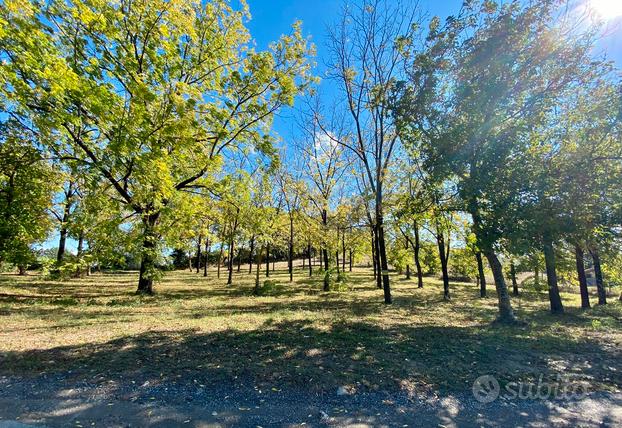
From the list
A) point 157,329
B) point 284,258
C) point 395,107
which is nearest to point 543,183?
point 395,107

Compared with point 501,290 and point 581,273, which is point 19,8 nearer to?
point 501,290

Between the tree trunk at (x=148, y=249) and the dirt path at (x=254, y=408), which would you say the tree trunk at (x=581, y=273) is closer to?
the dirt path at (x=254, y=408)

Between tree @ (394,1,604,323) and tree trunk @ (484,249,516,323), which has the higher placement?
tree @ (394,1,604,323)

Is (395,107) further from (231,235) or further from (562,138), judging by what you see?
(231,235)

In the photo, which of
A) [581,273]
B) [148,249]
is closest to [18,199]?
[148,249]

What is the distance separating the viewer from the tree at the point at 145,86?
6.22m

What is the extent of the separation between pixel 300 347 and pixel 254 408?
93.7 inches

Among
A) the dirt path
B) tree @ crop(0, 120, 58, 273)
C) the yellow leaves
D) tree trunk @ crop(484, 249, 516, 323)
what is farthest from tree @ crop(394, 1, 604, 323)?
tree @ crop(0, 120, 58, 273)

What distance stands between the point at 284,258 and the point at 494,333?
4910 cm

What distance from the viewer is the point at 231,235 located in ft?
58.8

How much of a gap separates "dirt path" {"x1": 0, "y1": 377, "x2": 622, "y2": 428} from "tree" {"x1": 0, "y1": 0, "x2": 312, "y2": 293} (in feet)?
17.0

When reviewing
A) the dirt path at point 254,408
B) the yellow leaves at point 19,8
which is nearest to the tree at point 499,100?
the dirt path at point 254,408

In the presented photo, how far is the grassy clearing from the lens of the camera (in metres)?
4.29

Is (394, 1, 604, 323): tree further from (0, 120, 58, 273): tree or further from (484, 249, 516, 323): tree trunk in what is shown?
(0, 120, 58, 273): tree
